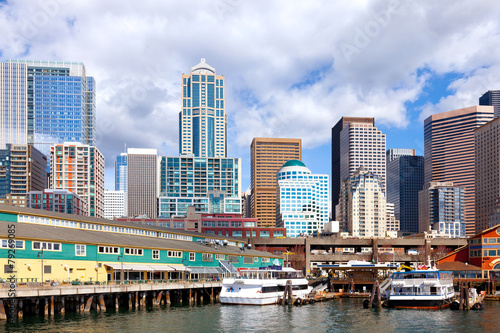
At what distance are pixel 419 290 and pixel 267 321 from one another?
29023mm

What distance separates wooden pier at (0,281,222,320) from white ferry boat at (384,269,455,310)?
34.8 metres

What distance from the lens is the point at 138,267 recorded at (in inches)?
4021

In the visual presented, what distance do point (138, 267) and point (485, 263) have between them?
79.9m

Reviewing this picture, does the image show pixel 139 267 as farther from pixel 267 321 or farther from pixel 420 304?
pixel 420 304

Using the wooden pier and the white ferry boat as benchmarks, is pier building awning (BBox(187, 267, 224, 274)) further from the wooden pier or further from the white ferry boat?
the white ferry boat

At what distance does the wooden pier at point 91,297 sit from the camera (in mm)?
73250

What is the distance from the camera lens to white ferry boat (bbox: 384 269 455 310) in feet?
302

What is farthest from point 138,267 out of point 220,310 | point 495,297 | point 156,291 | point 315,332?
point 495,297

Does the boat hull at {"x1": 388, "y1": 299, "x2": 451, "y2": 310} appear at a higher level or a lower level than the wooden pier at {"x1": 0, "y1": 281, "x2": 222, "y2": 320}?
lower

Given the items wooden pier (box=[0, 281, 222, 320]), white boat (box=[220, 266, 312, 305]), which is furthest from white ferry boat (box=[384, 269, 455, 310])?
wooden pier (box=[0, 281, 222, 320])

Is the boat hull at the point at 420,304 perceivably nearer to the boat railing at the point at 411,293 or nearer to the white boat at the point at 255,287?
the boat railing at the point at 411,293

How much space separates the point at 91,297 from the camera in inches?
3285

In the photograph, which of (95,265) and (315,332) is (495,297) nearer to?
(315,332)

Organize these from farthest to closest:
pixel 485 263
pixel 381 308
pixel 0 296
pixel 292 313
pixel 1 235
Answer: pixel 485 263 < pixel 381 308 < pixel 292 313 < pixel 1 235 < pixel 0 296
